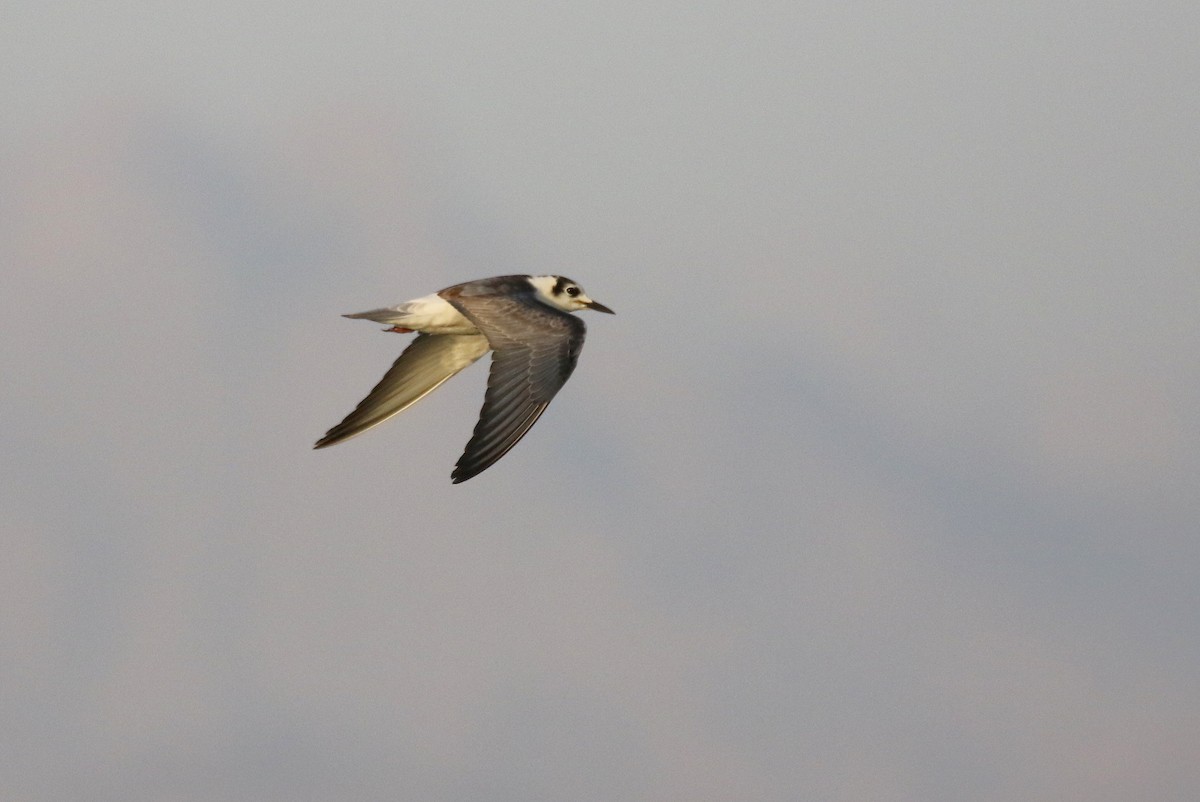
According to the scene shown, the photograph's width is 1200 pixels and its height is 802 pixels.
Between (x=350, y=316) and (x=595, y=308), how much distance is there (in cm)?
346

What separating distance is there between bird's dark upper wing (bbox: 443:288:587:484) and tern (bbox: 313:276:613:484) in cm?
1

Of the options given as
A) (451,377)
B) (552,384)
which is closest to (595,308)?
(451,377)

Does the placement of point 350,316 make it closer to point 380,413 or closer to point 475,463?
point 380,413

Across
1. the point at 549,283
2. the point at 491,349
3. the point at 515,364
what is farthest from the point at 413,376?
the point at 515,364

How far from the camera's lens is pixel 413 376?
899 inches

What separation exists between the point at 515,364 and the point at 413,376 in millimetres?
3074

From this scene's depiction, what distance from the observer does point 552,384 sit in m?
20.1

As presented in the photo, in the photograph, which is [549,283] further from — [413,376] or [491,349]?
[491,349]

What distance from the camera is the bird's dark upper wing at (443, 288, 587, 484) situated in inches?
768

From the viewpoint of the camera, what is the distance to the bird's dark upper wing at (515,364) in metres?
A: 19.5

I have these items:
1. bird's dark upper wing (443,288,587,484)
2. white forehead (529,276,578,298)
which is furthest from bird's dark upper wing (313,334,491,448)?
bird's dark upper wing (443,288,587,484)

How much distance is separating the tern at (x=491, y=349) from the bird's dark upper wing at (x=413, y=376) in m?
0.01

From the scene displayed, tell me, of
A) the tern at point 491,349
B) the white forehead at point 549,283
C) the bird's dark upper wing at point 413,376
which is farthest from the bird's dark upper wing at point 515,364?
the bird's dark upper wing at point 413,376

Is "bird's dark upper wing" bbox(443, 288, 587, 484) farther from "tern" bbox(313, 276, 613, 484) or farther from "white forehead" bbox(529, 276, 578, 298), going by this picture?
"white forehead" bbox(529, 276, 578, 298)
